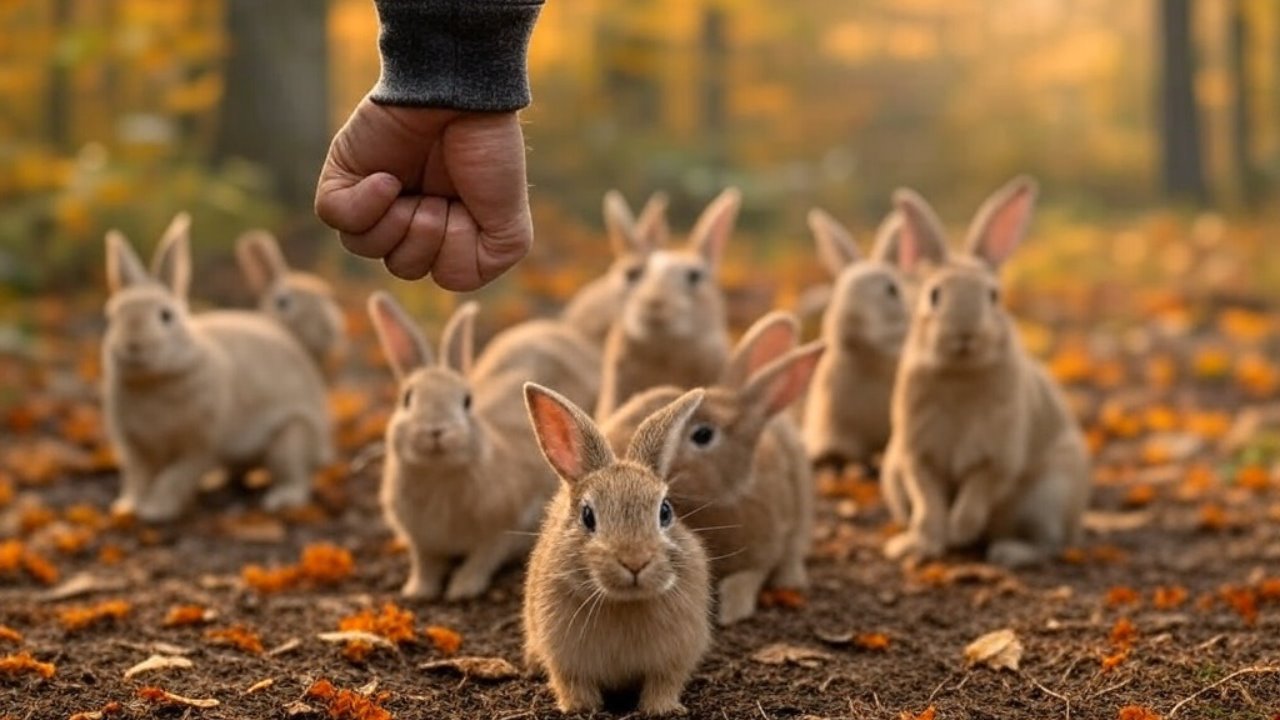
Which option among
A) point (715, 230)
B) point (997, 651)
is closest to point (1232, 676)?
point (997, 651)

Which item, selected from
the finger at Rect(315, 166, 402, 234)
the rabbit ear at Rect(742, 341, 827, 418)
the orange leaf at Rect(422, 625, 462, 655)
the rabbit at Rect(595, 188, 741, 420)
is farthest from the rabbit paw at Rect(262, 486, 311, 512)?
the finger at Rect(315, 166, 402, 234)

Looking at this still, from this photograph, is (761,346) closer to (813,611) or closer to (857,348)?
(813,611)

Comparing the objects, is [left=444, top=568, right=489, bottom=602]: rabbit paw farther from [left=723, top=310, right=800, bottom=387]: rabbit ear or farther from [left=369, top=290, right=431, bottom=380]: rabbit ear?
[left=723, top=310, right=800, bottom=387]: rabbit ear

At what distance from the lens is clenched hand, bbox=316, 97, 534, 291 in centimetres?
442

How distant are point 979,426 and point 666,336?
139 cm

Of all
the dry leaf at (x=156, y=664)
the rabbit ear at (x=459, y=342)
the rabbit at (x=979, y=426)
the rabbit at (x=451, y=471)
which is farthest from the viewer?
the rabbit at (x=979, y=426)

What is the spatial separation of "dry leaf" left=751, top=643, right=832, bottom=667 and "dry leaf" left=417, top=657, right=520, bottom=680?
79 cm

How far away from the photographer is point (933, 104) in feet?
74.4

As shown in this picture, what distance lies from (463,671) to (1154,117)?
19.4 meters

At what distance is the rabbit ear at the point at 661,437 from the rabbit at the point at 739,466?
0.80 meters

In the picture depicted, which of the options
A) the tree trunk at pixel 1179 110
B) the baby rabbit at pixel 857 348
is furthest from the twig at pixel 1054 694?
the tree trunk at pixel 1179 110

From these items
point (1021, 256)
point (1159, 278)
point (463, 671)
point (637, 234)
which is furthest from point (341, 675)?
point (1021, 256)

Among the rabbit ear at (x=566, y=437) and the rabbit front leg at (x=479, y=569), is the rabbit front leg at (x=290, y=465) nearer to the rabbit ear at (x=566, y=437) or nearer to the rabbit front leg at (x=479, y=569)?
the rabbit front leg at (x=479, y=569)

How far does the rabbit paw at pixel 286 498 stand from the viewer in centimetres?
805
